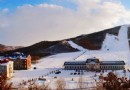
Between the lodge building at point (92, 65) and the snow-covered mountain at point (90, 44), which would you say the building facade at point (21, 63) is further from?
the snow-covered mountain at point (90, 44)

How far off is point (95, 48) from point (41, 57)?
76.1 feet

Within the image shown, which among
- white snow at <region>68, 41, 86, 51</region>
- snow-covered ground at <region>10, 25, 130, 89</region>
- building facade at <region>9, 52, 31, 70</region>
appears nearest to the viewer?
snow-covered ground at <region>10, 25, 130, 89</region>

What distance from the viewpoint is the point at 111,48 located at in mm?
131250

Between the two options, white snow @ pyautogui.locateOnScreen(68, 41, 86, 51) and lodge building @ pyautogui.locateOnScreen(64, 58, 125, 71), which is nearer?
lodge building @ pyautogui.locateOnScreen(64, 58, 125, 71)

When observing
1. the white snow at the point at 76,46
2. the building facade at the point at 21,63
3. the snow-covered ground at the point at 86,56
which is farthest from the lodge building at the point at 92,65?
the white snow at the point at 76,46

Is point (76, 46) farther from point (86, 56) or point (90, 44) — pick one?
A: point (86, 56)

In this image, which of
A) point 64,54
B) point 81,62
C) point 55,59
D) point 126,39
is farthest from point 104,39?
point 81,62

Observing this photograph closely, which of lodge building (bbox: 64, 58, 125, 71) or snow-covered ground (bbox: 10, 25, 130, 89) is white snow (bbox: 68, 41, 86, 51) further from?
lodge building (bbox: 64, 58, 125, 71)

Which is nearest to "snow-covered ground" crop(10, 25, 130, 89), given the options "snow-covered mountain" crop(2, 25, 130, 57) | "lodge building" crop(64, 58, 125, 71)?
"snow-covered mountain" crop(2, 25, 130, 57)

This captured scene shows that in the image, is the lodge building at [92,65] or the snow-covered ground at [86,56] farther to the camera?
the lodge building at [92,65]

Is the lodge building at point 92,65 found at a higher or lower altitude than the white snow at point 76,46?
lower

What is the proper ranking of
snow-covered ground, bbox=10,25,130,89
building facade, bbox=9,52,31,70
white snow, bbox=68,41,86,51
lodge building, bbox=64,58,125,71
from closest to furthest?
1. snow-covered ground, bbox=10,25,130,89
2. lodge building, bbox=64,58,125,71
3. building facade, bbox=9,52,31,70
4. white snow, bbox=68,41,86,51

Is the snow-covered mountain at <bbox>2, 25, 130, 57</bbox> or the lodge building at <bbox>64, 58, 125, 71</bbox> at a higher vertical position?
the snow-covered mountain at <bbox>2, 25, 130, 57</bbox>

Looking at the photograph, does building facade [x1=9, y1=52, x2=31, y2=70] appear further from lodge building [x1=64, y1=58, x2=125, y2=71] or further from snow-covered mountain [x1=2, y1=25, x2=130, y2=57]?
snow-covered mountain [x1=2, y1=25, x2=130, y2=57]
